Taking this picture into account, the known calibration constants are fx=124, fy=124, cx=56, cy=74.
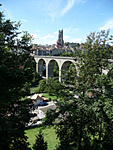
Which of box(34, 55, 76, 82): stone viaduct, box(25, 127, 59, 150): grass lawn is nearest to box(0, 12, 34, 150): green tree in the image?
box(25, 127, 59, 150): grass lawn

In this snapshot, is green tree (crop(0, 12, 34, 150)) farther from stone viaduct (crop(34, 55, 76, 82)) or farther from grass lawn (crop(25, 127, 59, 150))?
stone viaduct (crop(34, 55, 76, 82))

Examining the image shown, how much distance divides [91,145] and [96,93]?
3820 millimetres

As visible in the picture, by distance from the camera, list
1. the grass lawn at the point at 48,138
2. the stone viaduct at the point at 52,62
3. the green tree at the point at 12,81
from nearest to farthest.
Result: the green tree at the point at 12,81 < the grass lawn at the point at 48,138 < the stone viaduct at the point at 52,62

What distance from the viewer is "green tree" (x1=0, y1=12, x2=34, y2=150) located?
15.4ft

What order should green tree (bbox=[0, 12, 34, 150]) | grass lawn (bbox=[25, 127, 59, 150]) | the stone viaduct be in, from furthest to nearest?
the stone viaduct < grass lawn (bbox=[25, 127, 59, 150]) < green tree (bbox=[0, 12, 34, 150])

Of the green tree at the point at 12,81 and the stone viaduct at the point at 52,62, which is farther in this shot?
the stone viaduct at the point at 52,62

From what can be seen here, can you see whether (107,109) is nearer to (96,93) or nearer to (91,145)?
(96,93)

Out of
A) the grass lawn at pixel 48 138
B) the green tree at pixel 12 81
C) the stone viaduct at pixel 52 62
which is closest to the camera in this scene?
the green tree at pixel 12 81

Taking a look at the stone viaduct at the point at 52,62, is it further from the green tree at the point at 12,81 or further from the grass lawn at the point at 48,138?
the green tree at the point at 12,81

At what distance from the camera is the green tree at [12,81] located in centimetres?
468

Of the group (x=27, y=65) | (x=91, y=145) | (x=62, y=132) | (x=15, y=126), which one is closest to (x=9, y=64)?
(x=27, y=65)

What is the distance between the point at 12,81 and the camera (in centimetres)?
504

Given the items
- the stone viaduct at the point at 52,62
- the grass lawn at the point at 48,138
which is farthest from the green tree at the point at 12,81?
the stone viaduct at the point at 52,62

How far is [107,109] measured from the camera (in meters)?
5.75
